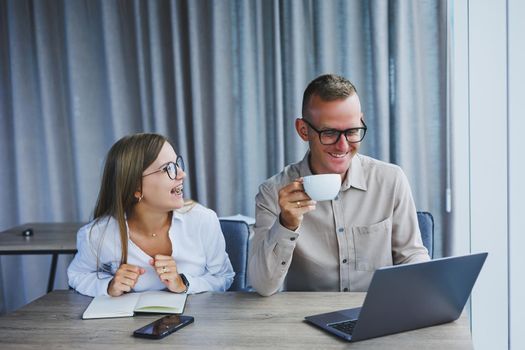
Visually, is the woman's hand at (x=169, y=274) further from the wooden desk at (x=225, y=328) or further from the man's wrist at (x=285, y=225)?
the man's wrist at (x=285, y=225)

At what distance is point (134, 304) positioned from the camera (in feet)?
5.14

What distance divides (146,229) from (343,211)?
67cm

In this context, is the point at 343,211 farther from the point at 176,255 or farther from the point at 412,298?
the point at 412,298

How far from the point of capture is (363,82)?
3.34 metres

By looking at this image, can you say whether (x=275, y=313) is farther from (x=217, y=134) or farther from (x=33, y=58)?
(x=33, y=58)

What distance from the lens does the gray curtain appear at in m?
3.24

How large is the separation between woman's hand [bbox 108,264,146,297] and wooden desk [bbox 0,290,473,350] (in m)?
0.08

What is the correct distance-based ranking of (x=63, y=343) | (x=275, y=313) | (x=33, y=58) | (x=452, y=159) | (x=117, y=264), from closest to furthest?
1. (x=63, y=343)
2. (x=275, y=313)
3. (x=117, y=264)
4. (x=452, y=159)
5. (x=33, y=58)

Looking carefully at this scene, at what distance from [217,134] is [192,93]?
29 cm

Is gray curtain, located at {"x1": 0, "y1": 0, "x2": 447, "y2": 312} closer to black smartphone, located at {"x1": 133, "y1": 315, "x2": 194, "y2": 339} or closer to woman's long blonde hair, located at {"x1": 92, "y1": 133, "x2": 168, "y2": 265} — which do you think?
woman's long blonde hair, located at {"x1": 92, "y1": 133, "x2": 168, "y2": 265}

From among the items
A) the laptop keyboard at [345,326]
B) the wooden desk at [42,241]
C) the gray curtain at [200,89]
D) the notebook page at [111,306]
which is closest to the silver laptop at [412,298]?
the laptop keyboard at [345,326]

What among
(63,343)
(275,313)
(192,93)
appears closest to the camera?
(63,343)

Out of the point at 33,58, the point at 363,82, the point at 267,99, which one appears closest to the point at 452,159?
the point at 363,82

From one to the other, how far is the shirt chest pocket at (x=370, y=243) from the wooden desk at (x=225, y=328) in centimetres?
29
